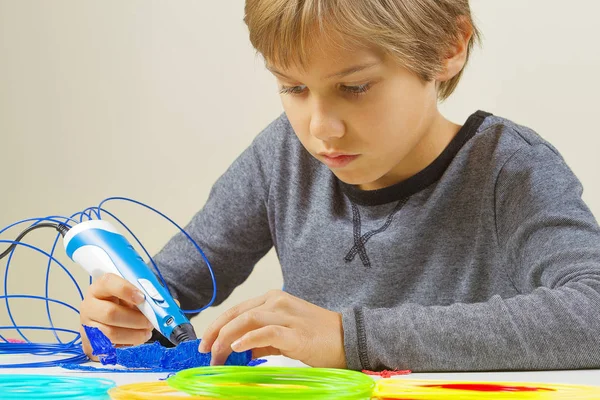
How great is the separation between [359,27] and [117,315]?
388mm

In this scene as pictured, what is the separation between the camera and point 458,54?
0.94 meters

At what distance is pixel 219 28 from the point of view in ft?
5.58

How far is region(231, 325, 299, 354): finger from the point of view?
0.67 meters

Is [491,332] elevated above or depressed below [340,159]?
below

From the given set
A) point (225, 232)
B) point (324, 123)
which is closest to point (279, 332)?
point (324, 123)

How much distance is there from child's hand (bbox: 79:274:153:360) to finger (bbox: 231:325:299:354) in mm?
180

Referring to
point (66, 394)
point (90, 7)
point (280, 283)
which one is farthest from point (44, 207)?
point (66, 394)

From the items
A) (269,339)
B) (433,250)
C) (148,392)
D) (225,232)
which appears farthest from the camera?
(225,232)

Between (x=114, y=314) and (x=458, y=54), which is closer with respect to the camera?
(x=114, y=314)

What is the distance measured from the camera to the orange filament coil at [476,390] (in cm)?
55

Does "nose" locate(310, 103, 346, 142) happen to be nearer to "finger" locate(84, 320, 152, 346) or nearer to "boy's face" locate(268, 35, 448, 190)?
"boy's face" locate(268, 35, 448, 190)

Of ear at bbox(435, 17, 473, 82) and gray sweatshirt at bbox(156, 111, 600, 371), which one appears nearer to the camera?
gray sweatshirt at bbox(156, 111, 600, 371)

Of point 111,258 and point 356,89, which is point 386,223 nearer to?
point 356,89

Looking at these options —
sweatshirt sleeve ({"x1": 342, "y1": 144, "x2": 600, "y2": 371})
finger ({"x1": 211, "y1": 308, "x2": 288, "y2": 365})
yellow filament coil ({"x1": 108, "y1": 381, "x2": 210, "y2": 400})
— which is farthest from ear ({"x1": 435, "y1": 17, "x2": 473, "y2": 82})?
yellow filament coil ({"x1": 108, "y1": 381, "x2": 210, "y2": 400})
